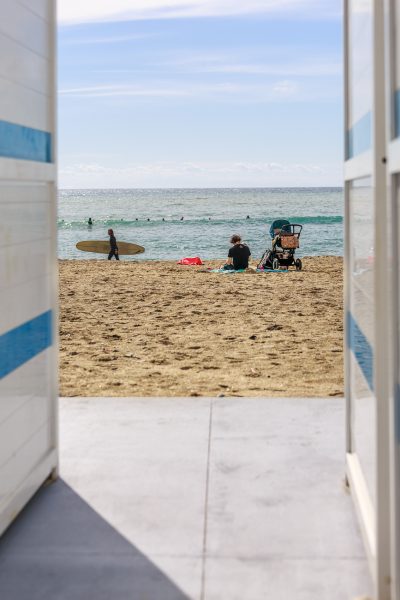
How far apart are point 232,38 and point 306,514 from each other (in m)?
81.1

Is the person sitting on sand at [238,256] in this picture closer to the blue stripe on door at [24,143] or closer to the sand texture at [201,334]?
the sand texture at [201,334]

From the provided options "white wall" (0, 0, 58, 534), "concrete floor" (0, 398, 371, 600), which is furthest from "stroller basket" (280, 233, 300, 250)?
"white wall" (0, 0, 58, 534)

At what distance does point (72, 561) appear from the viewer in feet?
12.5

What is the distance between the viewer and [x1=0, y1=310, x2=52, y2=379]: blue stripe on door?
3.92m

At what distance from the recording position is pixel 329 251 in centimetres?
3086

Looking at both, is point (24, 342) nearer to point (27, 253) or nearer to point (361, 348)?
point (27, 253)

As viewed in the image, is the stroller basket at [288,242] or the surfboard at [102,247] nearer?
the stroller basket at [288,242]

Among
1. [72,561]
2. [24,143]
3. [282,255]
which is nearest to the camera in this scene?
[72,561]

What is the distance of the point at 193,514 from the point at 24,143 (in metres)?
1.95

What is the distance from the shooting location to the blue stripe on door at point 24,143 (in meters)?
3.88

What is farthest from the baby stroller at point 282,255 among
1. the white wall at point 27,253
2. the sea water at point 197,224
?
the white wall at point 27,253

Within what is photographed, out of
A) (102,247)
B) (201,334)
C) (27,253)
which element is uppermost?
(102,247)

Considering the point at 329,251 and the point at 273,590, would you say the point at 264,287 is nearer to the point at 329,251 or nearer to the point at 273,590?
the point at 273,590

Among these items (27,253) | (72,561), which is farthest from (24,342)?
(72,561)
